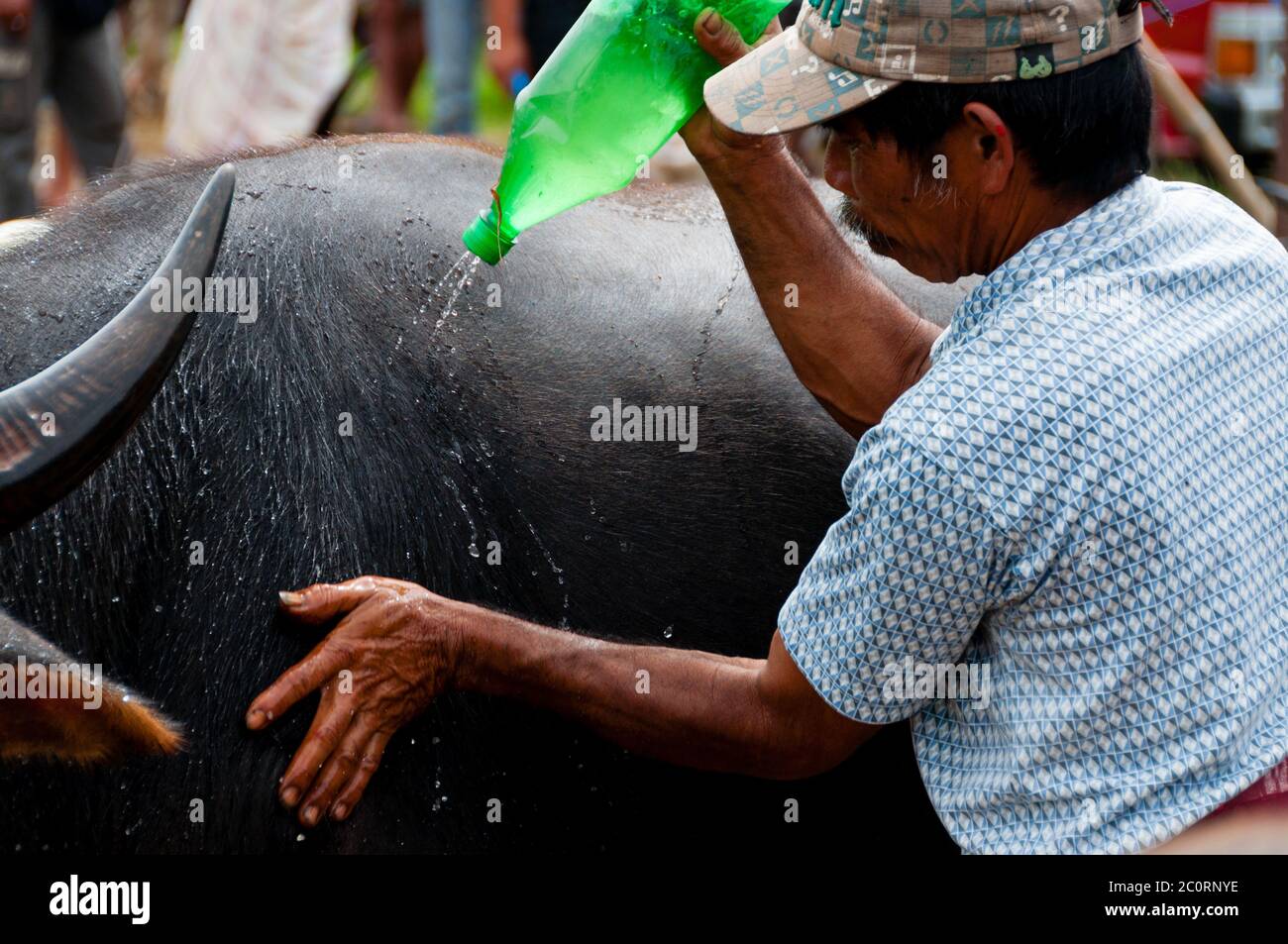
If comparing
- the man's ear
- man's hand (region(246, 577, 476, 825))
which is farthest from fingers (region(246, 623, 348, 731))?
the man's ear

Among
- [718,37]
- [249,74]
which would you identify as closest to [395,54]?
[249,74]

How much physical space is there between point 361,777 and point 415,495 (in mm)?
545

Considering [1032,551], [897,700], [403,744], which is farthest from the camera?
[403,744]

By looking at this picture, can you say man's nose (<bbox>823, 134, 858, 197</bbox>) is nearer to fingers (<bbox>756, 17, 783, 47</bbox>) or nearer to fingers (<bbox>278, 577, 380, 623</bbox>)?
fingers (<bbox>756, 17, 783, 47</bbox>)

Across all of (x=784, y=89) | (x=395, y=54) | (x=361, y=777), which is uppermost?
(x=395, y=54)

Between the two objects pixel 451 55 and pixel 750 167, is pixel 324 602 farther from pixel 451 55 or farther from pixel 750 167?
pixel 451 55

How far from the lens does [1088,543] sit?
2.06m

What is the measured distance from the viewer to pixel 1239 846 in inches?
87.1

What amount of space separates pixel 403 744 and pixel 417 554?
0.34 metres

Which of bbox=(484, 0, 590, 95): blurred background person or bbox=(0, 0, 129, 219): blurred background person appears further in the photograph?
bbox=(484, 0, 590, 95): blurred background person

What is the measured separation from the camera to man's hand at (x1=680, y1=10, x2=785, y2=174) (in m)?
2.53

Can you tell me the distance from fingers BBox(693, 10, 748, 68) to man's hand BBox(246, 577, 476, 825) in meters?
0.99
